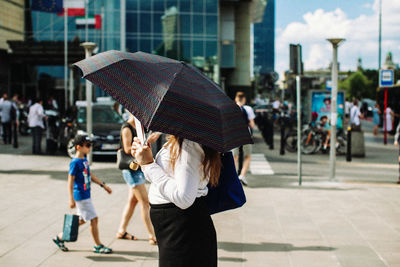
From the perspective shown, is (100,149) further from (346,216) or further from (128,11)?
(128,11)

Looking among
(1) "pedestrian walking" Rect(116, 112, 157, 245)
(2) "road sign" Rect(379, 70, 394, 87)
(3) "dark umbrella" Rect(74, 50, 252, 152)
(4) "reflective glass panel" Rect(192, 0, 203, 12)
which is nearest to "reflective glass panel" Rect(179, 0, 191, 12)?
(4) "reflective glass panel" Rect(192, 0, 203, 12)

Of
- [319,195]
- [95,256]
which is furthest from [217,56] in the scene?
[95,256]

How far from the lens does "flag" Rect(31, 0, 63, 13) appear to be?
30344 millimetres

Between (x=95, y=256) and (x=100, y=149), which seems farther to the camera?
(x=100, y=149)

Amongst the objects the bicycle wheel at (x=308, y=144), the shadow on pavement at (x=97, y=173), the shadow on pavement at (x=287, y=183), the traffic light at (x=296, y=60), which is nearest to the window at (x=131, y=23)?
the bicycle wheel at (x=308, y=144)

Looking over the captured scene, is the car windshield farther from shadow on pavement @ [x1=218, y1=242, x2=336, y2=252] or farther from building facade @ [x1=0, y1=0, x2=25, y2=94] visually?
building facade @ [x1=0, y1=0, x2=25, y2=94]

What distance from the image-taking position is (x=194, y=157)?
126 inches

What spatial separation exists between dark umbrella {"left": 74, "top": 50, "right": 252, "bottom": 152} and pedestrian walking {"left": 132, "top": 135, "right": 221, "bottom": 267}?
0.17 metres

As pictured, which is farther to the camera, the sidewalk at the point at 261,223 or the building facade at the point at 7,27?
the building facade at the point at 7,27

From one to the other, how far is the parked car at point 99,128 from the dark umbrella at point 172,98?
12.0 metres

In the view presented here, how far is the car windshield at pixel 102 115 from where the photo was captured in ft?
55.9

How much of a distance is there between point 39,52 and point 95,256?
29.9m

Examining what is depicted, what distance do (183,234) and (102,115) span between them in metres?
14.3

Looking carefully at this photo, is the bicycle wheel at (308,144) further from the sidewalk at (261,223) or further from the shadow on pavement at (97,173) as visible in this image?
the shadow on pavement at (97,173)
